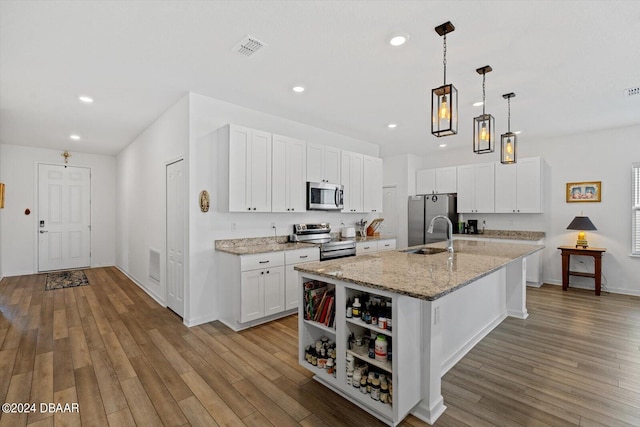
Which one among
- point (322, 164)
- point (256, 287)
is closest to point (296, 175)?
point (322, 164)

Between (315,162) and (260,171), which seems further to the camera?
(315,162)

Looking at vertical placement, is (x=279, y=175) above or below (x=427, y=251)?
above

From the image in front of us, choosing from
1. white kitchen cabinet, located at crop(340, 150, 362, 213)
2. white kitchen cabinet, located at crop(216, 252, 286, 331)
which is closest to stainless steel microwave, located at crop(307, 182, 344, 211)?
white kitchen cabinet, located at crop(340, 150, 362, 213)

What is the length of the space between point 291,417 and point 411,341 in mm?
925

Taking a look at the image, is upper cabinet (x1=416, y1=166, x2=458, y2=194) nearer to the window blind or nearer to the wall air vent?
the window blind

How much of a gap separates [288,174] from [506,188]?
4.30 m

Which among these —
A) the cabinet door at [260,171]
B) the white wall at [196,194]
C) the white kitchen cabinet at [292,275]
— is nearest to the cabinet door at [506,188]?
the white wall at [196,194]

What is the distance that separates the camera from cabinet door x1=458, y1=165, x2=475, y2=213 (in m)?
6.14

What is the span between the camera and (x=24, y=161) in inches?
244

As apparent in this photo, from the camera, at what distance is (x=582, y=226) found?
16.0 ft

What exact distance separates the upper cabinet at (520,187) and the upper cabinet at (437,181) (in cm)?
86

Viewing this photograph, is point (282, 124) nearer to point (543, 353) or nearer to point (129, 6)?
point (129, 6)

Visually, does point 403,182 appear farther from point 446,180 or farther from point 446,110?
point 446,110

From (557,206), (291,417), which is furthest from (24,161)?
(557,206)
